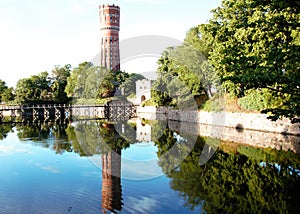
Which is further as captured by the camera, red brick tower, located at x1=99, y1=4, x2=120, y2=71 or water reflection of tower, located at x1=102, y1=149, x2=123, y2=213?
red brick tower, located at x1=99, y1=4, x2=120, y2=71

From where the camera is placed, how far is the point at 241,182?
11.4m

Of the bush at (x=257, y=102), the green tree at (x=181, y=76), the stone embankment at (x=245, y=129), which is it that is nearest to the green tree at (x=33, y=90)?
the green tree at (x=181, y=76)

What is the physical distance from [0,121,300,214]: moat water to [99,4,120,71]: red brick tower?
63852 millimetres

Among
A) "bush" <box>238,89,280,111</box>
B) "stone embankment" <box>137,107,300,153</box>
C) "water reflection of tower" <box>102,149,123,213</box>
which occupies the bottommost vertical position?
"water reflection of tower" <box>102,149,123,213</box>

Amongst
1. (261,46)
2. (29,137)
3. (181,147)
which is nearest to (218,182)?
(261,46)

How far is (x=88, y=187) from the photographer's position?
11.2 metres

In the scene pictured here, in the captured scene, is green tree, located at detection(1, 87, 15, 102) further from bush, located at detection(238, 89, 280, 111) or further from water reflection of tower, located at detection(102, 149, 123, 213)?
water reflection of tower, located at detection(102, 149, 123, 213)

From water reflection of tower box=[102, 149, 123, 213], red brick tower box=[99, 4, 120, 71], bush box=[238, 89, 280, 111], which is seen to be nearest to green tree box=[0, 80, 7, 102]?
red brick tower box=[99, 4, 120, 71]

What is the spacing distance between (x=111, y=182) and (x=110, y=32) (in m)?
73.4

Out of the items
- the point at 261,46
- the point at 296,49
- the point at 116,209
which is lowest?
the point at 116,209

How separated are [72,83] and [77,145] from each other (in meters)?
47.4

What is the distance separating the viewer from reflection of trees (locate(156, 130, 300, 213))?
9.12 meters

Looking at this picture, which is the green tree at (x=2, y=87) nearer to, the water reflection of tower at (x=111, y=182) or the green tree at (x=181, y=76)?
the green tree at (x=181, y=76)

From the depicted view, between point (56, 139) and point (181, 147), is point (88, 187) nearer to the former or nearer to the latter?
point (181, 147)
